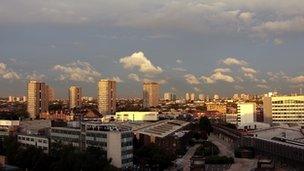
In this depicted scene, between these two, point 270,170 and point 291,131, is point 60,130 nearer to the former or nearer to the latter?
point 270,170

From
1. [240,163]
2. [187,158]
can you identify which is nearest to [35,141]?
[187,158]

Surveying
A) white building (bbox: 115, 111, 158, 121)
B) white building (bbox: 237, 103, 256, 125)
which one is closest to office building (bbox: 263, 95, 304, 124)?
Result: white building (bbox: 237, 103, 256, 125)

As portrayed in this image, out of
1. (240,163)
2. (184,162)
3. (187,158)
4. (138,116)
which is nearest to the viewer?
(240,163)

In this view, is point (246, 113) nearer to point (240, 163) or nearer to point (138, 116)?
point (138, 116)

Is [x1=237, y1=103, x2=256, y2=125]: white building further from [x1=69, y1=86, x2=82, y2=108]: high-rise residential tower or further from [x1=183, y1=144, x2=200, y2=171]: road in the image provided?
[x1=69, y1=86, x2=82, y2=108]: high-rise residential tower

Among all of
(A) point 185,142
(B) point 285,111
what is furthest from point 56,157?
(B) point 285,111
